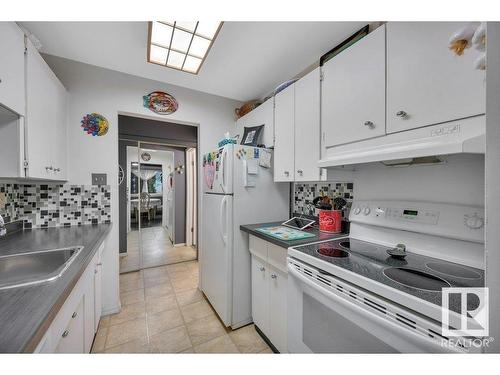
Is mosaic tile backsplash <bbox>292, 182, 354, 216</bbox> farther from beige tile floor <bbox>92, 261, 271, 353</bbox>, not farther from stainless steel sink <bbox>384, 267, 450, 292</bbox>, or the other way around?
beige tile floor <bbox>92, 261, 271, 353</bbox>

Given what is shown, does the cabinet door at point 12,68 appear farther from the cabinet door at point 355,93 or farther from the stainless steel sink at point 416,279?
the stainless steel sink at point 416,279

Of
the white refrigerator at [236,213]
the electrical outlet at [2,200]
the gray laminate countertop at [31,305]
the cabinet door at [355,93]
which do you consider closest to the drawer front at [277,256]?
→ the white refrigerator at [236,213]

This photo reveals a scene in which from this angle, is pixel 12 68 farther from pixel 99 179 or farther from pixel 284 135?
pixel 284 135

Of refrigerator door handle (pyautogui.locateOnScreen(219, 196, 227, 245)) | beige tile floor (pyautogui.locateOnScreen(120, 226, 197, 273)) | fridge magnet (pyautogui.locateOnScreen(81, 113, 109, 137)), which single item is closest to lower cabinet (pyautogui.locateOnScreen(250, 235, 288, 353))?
refrigerator door handle (pyautogui.locateOnScreen(219, 196, 227, 245))

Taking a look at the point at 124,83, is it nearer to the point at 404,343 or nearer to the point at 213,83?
the point at 213,83

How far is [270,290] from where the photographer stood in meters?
1.52

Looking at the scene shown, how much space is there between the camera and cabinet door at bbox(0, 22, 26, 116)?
99 centimetres

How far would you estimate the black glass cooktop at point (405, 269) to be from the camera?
77 cm

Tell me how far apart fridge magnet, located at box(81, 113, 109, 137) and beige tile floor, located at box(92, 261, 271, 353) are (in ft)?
5.90

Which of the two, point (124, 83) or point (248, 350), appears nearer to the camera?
point (248, 350)

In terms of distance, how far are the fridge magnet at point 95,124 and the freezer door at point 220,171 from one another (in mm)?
1022

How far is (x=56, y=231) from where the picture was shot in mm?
1658
